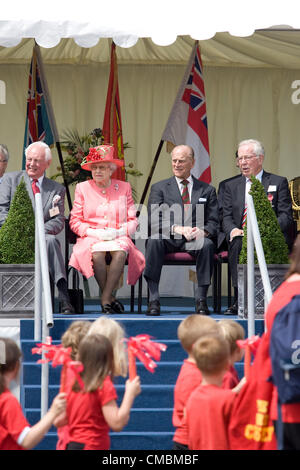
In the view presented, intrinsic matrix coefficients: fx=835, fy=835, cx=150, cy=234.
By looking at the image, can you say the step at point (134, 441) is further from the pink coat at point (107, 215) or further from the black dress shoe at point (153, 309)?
the pink coat at point (107, 215)

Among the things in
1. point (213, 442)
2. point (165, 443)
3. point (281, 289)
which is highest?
point (281, 289)

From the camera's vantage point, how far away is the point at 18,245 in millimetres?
6266

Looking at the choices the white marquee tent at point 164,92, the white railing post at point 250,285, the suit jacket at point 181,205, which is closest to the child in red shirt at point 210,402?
the white railing post at point 250,285

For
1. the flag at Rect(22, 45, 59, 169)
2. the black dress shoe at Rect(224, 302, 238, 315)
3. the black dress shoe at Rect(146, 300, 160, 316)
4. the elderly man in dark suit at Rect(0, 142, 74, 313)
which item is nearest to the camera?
the black dress shoe at Rect(146, 300, 160, 316)

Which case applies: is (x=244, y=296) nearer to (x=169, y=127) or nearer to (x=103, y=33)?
(x=103, y=33)

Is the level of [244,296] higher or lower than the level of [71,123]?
lower

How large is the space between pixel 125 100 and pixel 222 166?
5.00ft

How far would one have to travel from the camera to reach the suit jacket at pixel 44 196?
693 cm

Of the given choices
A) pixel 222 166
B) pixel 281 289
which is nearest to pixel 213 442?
pixel 281 289

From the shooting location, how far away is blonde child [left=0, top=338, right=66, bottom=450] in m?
3.34

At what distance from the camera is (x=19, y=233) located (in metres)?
6.28

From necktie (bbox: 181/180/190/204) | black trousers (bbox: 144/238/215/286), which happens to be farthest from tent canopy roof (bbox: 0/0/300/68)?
black trousers (bbox: 144/238/215/286)

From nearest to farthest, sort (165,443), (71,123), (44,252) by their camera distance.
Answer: (165,443) → (44,252) → (71,123)

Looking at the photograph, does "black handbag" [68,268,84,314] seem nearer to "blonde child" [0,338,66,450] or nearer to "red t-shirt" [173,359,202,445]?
"red t-shirt" [173,359,202,445]
